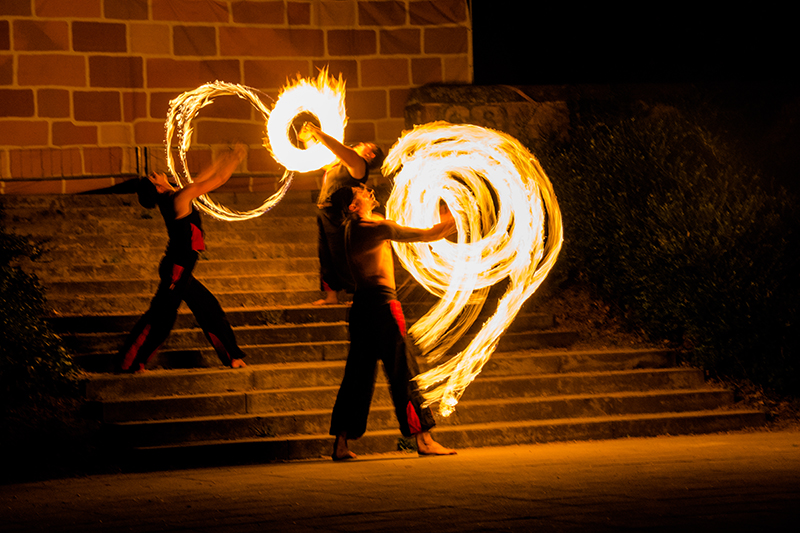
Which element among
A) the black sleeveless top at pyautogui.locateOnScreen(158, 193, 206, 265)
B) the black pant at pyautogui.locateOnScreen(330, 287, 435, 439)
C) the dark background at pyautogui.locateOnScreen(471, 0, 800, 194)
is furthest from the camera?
the dark background at pyautogui.locateOnScreen(471, 0, 800, 194)

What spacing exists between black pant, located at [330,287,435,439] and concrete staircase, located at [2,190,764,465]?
0.52 metres

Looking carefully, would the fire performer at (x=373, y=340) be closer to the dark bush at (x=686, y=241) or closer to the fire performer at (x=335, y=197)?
the fire performer at (x=335, y=197)

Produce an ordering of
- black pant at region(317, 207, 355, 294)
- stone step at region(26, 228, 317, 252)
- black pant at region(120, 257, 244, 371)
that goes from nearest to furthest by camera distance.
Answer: black pant at region(120, 257, 244, 371) → black pant at region(317, 207, 355, 294) → stone step at region(26, 228, 317, 252)

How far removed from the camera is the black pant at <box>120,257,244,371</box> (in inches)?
314

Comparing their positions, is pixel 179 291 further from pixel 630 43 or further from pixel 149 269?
pixel 630 43

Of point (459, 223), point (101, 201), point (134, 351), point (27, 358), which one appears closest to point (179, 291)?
point (134, 351)

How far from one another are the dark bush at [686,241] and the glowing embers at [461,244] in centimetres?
79

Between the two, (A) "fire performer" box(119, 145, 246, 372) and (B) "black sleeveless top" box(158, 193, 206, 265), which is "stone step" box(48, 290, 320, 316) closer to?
(A) "fire performer" box(119, 145, 246, 372)

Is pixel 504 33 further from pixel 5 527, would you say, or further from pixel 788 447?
pixel 5 527

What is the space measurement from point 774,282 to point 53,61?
10865mm

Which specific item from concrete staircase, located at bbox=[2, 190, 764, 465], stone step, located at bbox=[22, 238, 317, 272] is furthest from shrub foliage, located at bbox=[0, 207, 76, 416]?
stone step, located at bbox=[22, 238, 317, 272]

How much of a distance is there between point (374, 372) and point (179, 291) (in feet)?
7.05

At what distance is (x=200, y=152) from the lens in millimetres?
14391

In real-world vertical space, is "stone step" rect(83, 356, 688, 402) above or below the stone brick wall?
below
